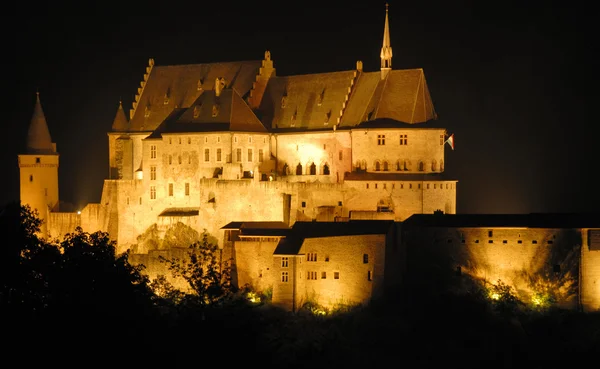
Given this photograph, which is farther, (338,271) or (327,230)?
(327,230)

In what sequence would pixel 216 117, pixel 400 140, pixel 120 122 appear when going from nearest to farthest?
pixel 400 140 < pixel 216 117 < pixel 120 122

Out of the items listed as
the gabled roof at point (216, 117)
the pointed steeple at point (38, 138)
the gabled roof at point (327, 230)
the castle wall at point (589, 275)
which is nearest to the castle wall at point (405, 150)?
the gabled roof at point (216, 117)

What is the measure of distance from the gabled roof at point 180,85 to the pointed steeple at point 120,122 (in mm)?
529

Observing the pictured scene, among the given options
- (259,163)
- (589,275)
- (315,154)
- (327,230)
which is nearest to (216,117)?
(259,163)

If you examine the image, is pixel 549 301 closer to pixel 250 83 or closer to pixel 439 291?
pixel 439 291

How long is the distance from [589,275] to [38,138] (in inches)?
1683

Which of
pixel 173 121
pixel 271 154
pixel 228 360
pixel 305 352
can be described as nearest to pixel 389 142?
pixel 271 154

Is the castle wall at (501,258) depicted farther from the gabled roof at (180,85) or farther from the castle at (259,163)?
the gabled roof at (180,85)

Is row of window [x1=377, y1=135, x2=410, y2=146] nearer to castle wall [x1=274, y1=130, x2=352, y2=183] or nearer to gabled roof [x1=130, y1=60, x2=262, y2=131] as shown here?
castle wall [x1=274, y1=130, x2=352, y2=183]

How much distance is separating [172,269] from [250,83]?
799 inches

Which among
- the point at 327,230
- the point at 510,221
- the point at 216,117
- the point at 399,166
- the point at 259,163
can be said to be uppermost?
the point at 216,117

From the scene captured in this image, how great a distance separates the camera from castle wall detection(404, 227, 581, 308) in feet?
253

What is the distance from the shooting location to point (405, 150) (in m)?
90.5

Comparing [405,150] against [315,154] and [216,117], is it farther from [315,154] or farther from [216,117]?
[216,117]
